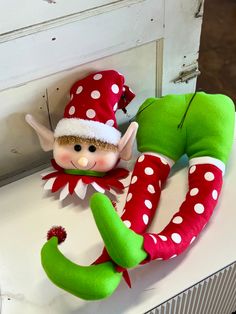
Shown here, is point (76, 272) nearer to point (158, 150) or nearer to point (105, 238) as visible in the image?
point (105, 238)

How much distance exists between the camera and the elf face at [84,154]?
87cm

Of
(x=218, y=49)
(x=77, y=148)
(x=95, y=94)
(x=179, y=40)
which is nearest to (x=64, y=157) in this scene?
(x=77, y=148)

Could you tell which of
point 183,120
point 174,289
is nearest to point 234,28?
point 183,120

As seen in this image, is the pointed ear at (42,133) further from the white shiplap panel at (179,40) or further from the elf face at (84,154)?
the white shiplap panel at (179,40)

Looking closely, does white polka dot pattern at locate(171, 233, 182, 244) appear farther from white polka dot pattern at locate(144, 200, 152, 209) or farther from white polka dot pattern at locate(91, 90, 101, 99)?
white polka dot pattern at locate(91, 90, 101, 99)

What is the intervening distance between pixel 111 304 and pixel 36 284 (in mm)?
133

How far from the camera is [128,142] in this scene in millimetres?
902

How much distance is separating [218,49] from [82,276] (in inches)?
51.7

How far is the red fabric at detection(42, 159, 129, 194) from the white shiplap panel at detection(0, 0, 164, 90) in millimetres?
193

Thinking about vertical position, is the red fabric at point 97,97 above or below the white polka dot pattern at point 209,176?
above

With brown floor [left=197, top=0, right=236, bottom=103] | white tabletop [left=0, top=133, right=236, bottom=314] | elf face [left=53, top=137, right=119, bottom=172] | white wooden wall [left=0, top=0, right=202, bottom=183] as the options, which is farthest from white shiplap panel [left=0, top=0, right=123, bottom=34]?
brown floor [left=197, top=0, right=236, bottom=103]

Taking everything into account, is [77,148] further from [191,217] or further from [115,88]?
[191,217]

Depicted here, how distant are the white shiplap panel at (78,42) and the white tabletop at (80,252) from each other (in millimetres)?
244

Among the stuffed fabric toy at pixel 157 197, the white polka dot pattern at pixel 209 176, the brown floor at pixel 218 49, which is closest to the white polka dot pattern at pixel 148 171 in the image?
the stuffed fabric toy at pixel 157 197
